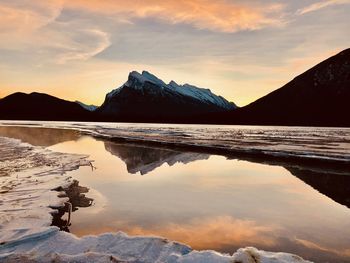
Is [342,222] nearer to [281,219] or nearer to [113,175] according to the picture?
[281,219]

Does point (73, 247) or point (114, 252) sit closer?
point (114, 252)

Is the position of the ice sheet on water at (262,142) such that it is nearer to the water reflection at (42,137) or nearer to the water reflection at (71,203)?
the water reflection at (42,137)

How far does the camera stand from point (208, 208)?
11359 mm

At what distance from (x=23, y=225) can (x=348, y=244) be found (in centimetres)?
805

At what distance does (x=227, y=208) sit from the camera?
448 inches

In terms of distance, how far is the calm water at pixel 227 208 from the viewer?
846 cm

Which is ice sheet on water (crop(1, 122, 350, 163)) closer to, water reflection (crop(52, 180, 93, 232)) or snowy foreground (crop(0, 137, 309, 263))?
water reflection (crop(52, 180, 93, 232))

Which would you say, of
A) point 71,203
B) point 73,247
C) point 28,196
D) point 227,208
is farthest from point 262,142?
point 73,247

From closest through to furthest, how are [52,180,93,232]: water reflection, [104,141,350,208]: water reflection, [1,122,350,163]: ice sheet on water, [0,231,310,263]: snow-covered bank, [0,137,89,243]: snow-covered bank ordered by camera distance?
[0,231,310,263]: snow-covered bank < [0,137,89,243]: snow-covered bank < [52,180,93,232]: water reflection < [104,141,350,208]: water reflection < [1,122,350,163]: ice sheet on water

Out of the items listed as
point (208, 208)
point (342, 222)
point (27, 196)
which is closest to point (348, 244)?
point (342, 222)

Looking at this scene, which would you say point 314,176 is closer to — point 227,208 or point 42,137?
point 227,208

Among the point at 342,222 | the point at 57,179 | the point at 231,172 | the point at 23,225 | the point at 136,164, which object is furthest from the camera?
the point at 136,164

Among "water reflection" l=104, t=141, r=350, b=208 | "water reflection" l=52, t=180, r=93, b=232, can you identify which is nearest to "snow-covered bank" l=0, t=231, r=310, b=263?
"water reflection" l=52, t=180, r=93, b=232

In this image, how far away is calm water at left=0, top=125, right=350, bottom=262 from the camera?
8461 mm
